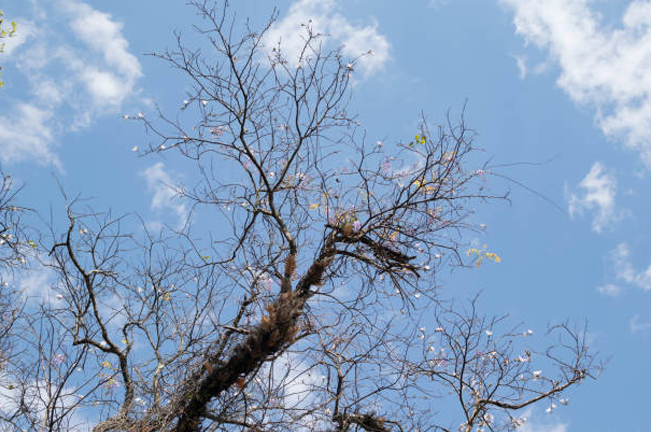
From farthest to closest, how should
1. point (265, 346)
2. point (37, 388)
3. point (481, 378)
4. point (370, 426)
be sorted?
point (481, 378), point (37, 388), point (370, 426), point (265, 346)

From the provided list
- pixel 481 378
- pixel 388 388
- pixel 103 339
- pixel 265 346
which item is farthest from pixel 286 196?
pixel 481 378

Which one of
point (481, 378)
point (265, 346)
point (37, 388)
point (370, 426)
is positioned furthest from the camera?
point (481, 378)

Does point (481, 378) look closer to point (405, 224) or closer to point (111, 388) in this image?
point (405, 224)

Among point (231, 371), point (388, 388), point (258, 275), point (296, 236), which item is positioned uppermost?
point (296, 236)

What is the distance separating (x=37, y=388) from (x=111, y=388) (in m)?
0.72

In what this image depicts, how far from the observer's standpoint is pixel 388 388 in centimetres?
532

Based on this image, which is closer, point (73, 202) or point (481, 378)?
point (73, 202)

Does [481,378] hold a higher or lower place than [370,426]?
higher

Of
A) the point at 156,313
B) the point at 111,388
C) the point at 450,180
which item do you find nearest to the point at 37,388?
the point at 111,388

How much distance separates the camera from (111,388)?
229 inches

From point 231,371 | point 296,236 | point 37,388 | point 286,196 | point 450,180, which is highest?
point 450,180

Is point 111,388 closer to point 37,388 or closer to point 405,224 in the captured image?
point 37,388

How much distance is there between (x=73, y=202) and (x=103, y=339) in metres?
1.51

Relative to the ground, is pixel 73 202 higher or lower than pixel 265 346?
higher
